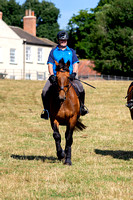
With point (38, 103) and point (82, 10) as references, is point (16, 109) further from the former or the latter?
point (82, 10)

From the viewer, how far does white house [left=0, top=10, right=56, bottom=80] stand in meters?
59.5

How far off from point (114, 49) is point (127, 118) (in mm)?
42968

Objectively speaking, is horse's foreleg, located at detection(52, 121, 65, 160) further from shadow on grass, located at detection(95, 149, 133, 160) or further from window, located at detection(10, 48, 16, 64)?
window, located at detection(10, 48, 16, 64)

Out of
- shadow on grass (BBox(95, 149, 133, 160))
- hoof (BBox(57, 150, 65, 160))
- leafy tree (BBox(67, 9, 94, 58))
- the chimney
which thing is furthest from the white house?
hoof (BBox(57, 150, 65, 160))

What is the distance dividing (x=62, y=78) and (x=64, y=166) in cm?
197

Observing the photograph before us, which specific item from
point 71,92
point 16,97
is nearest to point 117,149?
point 71,92

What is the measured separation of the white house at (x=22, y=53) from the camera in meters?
59.5

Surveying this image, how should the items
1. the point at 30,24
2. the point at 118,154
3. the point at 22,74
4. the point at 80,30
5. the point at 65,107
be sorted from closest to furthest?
the point at 65,107 → the point at 118,154 → the point at 22,74 → the point at 30,24 → the point at 80,30

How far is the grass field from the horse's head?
1.61 m

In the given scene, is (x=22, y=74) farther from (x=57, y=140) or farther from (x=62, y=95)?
(x=62, y=95)

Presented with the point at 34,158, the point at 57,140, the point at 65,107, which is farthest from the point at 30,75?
the point at 65,107

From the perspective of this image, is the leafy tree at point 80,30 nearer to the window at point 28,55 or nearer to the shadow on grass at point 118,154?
the window at point 28,55

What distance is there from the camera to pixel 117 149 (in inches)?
503

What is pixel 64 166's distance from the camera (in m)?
9.38
